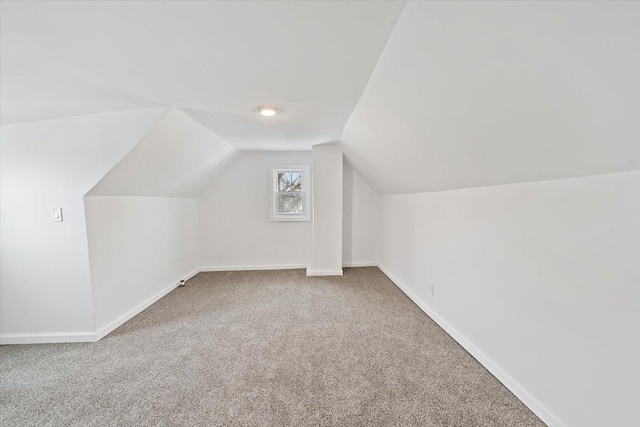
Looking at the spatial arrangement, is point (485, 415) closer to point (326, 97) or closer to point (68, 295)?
point (326, 97)

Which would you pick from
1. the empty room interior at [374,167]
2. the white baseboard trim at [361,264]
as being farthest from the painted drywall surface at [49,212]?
the white baseboard trim at [361,264]

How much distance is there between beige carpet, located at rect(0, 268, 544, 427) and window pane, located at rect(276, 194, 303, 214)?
1.99 meters

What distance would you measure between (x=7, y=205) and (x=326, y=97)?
2807 millimetres

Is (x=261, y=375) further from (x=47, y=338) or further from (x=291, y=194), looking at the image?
(x=291, y=194)

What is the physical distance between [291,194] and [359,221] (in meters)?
1.26

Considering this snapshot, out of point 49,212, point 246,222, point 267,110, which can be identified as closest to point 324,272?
point 246,222

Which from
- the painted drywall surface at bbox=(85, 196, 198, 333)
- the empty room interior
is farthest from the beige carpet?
→ the painted drywall surface at bbox=(85, 196, 198, 333)

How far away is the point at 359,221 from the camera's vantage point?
15.3 feet

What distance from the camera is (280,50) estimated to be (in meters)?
1.37

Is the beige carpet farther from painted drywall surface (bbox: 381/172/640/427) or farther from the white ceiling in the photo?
the white ceiling

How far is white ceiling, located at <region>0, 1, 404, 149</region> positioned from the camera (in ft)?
3.51

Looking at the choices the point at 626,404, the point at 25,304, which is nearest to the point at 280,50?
the point at 626,404

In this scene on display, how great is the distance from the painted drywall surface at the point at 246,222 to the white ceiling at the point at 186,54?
221cm

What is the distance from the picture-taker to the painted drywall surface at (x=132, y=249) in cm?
239
